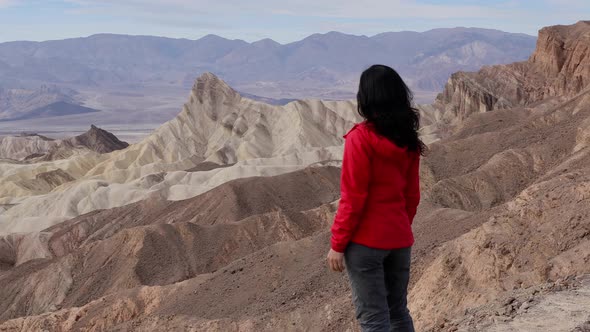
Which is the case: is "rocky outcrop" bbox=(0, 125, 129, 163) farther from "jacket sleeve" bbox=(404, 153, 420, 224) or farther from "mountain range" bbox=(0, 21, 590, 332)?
"jacket sleeve" bbox=(404, 153, 420, 224)

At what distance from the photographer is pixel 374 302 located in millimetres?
5668

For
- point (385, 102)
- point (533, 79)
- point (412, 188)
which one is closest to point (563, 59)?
point (533, 79)

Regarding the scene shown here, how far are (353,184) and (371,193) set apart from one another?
0.69ft

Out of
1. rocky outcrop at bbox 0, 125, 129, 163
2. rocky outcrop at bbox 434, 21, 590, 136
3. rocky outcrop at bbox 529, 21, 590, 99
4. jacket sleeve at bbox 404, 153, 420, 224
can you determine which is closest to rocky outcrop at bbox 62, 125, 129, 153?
rocky outcrop at bbox 0, 125, 129, 163

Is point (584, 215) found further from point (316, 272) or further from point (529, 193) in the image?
point (316, 272)

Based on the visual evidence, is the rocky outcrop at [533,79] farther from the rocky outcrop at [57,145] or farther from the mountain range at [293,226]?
the rocky outcrop at [57,145]

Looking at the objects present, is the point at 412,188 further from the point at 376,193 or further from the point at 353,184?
the point at 353,184

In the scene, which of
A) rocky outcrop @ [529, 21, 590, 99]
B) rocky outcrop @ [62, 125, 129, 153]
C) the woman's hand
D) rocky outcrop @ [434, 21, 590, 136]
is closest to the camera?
the woman's hand

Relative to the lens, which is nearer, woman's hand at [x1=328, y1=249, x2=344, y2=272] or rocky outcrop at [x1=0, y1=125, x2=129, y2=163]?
woman's hand at [x1=328, y1=249, x2=344, y2=272]

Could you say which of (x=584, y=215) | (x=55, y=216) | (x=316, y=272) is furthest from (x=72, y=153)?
(x=584, y=215)

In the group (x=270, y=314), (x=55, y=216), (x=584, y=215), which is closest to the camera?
(x=584, y=215)

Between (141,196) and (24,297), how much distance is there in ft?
84.2

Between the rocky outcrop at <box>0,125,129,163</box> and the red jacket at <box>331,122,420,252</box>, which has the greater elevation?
the red jacket at <box>331,122,420,252</box>

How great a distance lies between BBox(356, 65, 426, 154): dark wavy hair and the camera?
5.45 m
